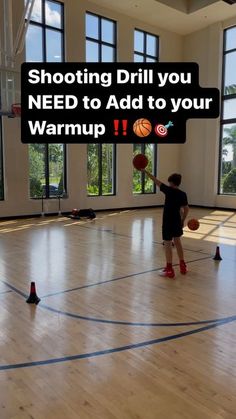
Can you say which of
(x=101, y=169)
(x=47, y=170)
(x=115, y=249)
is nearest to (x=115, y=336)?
(x=115, y=249)

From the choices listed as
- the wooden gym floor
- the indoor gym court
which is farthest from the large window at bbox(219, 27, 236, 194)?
the wooden gym floor

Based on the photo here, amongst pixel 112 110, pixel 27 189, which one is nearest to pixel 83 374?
pixel 112 110

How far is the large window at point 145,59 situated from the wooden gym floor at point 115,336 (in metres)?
8.02

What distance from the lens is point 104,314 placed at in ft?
12.5

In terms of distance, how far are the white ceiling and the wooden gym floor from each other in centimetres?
940

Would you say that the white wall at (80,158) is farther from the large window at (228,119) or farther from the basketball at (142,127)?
the basketball at (142,127)

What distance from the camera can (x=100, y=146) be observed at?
13.2 meters

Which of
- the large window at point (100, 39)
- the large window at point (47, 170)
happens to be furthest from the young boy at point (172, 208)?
the large window at point (100, 39)

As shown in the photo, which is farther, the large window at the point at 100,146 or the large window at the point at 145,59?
the large window at the point at 145,59

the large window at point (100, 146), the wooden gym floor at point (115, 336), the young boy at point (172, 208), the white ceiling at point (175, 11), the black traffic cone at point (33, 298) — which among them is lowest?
the wooden gym floor at point (115, 336)

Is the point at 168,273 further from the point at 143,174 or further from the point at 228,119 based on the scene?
the point at 228,119

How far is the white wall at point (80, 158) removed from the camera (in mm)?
11000

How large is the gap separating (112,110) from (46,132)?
4.86ft

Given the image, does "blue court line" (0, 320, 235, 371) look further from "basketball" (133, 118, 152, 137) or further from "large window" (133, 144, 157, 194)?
"large window" (133, 144, 157, 194)
